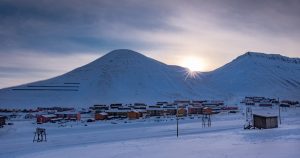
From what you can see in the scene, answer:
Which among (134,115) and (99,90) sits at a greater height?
(99,90)

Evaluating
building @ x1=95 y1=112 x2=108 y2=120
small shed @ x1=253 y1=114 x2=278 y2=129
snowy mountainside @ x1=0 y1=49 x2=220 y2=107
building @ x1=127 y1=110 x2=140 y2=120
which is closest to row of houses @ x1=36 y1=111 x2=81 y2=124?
building @ x1=95 y1=112 x2=108 y2=120

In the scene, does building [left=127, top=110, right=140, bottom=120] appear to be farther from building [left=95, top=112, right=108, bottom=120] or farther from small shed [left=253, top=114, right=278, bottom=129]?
small shed [left=253, top=114, right=278, bottom=129]

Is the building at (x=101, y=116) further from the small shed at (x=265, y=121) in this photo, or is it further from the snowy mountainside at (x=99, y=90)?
the snowy mountainside at (x=99, y=90)

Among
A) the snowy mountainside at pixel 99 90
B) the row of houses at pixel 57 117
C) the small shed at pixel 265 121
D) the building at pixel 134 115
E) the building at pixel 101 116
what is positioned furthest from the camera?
the snowy mountainside at pixel 99 90

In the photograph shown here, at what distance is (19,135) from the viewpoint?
5725 centimetres

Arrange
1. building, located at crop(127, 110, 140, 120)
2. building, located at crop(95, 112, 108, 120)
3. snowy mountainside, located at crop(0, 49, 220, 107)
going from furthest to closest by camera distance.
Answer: snowy mountainside, located at crop(0, 49, 220, 107), building, located at crop(127, 110, 140, 120), building, located at crop(95, 112, 108, 120)

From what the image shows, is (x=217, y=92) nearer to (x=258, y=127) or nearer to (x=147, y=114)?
(x=147, y=114)

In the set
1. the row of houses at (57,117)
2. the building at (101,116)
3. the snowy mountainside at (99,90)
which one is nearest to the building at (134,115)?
the building at (101,116)

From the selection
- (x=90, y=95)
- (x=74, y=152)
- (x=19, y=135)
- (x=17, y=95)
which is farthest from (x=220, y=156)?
(x=17, y=95)

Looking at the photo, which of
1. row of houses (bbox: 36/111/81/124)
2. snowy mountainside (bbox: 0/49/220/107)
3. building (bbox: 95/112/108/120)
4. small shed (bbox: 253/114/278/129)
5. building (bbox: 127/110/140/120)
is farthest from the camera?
snowy mountainside (bbox: 0/49/220/107)

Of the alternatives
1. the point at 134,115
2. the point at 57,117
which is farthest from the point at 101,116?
the point at 57,117

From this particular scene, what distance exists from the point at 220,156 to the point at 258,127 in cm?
2564

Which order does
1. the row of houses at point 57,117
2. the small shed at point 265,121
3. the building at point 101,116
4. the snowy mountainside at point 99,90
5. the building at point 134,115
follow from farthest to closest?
the snowy mountainside at point 99,90 → the building at point 134,115 → the building at point 101,116 → the row of houses at point 57,117 → the small shed at point 265,121

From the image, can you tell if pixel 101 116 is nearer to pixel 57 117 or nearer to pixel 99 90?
pixel 57 117
